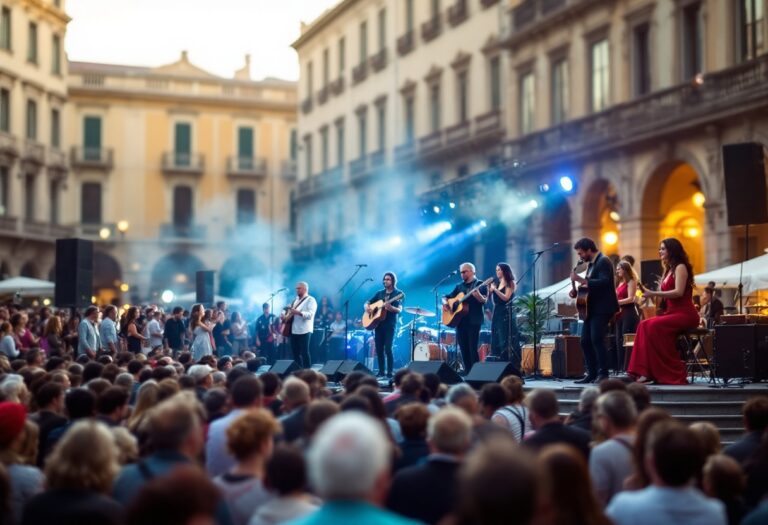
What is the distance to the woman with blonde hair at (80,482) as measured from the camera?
5375 mm

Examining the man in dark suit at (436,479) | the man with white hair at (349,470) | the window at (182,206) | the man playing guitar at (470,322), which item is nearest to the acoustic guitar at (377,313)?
the man playing guitar at (470,322)

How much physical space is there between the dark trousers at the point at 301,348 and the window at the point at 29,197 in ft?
123

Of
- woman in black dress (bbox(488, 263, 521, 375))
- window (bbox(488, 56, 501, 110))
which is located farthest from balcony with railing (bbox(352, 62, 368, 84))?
Answer: woman in black dress (bbox(488, 263, 521, 375))

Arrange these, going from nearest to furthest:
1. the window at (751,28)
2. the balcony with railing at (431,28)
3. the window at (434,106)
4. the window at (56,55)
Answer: the window at (751,28)
the balcony with railing at (431,28)
the window at (434,106)
the window at (56,55)

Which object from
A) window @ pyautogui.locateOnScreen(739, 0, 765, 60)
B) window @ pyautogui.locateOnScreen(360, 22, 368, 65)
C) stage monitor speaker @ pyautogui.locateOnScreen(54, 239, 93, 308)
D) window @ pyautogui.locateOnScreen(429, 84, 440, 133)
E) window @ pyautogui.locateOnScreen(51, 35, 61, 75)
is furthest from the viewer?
window @ pyautogui.locateOnScreen(51, 35, 61, 75)

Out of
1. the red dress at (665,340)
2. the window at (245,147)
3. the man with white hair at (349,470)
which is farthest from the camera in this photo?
the window at (245,147)

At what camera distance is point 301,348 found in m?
19.8

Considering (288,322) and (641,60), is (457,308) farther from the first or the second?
(641,60)

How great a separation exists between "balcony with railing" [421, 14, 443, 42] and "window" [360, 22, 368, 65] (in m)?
6.52

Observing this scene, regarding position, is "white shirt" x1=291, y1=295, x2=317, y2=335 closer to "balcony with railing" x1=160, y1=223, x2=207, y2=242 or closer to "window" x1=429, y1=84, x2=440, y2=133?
"window" x1=429, y1=84, x2=440, y2=133

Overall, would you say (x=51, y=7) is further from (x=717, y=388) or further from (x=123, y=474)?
(x=123, y=474)

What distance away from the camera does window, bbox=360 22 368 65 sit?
5084 centimetres

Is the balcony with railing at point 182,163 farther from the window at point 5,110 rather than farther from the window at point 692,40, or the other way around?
the window at point 692,40

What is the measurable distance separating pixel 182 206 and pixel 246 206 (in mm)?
3667
